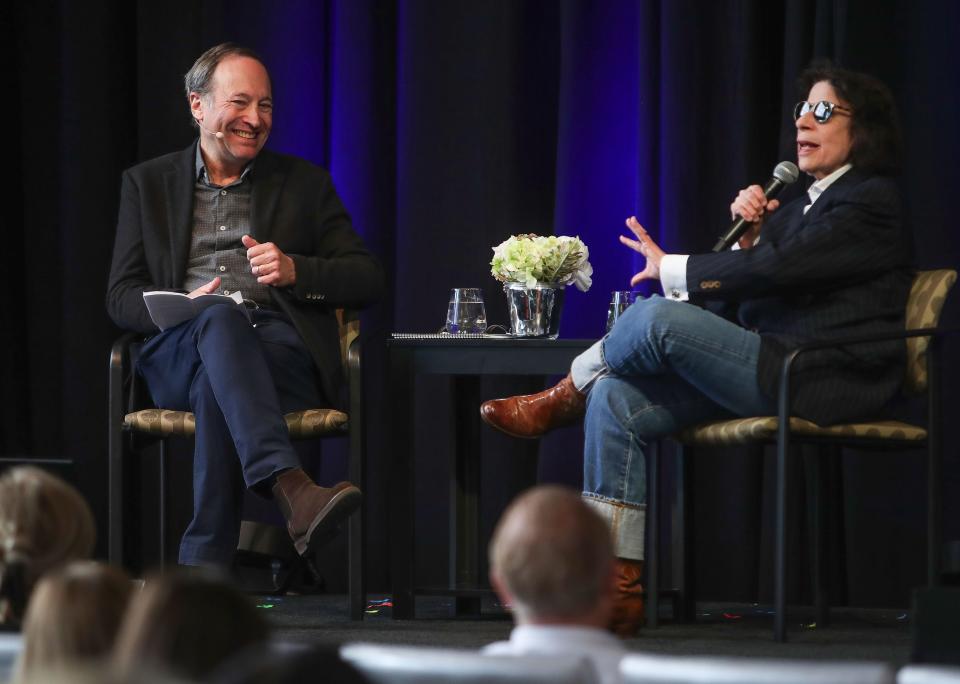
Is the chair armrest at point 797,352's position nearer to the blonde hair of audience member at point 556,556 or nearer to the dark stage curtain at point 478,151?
the dark stage curtain at point 478,151

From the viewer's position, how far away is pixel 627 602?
2.77m

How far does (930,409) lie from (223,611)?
6.81 ft

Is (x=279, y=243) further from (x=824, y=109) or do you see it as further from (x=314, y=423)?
(x=824, y=109)

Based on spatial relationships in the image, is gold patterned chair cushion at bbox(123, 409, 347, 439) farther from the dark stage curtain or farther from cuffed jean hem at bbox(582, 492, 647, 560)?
the dark stage curtain

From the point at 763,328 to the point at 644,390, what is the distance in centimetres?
35

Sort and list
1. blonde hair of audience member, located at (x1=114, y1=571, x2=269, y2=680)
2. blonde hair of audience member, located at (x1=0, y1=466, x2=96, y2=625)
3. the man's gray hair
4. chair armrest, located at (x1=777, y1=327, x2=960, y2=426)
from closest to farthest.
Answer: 1. blonde hair of audience member, located at (x1=114, y1=571, x2=269, y2=680)
2. blonde hair of audience member, located at (x1=0, y1=466, x2=96, y2=625)
3. chair armrest, located at (x1=777, y1=327, x2=960, y2=426)
4. the man's gray hair

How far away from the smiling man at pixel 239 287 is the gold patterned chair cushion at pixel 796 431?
2.44 ft

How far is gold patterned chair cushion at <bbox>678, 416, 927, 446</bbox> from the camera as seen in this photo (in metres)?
2.81

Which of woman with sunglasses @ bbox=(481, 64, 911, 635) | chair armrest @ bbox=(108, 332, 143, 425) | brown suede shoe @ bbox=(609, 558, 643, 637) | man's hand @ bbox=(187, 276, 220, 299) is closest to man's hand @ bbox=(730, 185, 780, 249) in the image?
woman with sunglasses @ bbox=(481, 64, 911, 635)

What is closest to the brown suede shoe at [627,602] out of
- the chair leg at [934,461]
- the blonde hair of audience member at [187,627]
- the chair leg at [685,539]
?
the chair leg at [685,539]

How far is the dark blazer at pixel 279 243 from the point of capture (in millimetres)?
3318

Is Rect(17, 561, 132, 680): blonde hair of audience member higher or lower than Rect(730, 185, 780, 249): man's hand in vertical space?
lower

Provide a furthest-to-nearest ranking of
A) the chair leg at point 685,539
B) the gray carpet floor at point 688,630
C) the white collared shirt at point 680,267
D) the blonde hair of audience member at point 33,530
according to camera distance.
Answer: the chair leg at point 685,539 < the white collared shirt at point 680,267 < the gray carpet floor at point 688,630 < the blonde hair of audience member at point 33,530

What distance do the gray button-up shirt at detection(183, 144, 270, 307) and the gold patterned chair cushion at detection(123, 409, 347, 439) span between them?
38 centimetres
